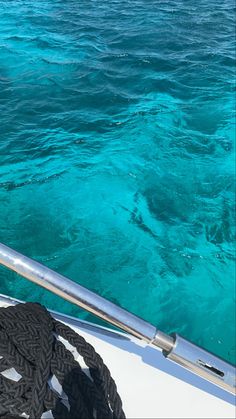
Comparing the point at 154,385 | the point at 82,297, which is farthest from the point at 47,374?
the point at 154,385

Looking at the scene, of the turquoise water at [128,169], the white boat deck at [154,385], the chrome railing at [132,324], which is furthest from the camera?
the turquoise water at [128,169]

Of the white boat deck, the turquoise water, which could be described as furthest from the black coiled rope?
the turquoise water

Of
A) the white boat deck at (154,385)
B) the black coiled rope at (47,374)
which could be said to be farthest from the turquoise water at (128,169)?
the black coiled rope at (47,374)

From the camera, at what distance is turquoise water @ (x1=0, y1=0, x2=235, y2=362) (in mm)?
3695

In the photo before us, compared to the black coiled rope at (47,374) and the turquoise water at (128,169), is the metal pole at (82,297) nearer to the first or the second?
the black coiled rope at (47,374)

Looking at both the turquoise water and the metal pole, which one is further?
the turquoise water

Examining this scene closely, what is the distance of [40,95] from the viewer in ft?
20.3

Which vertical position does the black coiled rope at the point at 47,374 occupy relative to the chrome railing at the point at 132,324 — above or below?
below

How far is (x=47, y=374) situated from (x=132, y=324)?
0.40 meters

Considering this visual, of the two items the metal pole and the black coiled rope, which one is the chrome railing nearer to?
the metal pole

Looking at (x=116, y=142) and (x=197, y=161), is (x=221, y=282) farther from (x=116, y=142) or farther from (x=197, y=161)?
(x=116, y=142)

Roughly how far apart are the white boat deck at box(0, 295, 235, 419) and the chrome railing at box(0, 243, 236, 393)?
302mm

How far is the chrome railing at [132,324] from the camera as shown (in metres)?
1.46

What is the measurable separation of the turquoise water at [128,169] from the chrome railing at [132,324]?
6.17ft
